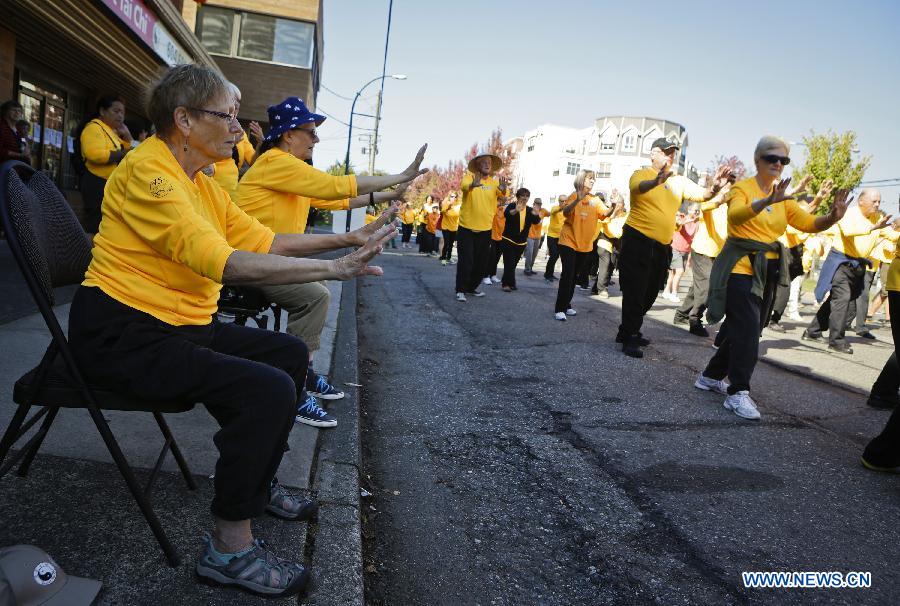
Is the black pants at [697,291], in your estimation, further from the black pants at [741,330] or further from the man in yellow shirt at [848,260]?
the black pants at [741,330]

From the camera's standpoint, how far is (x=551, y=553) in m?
2.64

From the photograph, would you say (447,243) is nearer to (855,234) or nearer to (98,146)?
(855,234)

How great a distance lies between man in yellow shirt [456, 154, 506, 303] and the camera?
32.1ft

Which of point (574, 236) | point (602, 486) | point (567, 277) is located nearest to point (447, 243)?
point (574, 236)

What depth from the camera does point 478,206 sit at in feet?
32.4

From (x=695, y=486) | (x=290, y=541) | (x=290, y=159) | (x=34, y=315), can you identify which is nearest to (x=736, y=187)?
(x=695, y=486)

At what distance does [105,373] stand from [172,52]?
11.4 metres

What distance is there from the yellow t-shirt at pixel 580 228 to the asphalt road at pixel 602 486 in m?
3.82

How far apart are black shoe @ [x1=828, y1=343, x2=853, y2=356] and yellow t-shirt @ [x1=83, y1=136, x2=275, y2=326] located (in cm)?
879

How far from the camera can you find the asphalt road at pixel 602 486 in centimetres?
250

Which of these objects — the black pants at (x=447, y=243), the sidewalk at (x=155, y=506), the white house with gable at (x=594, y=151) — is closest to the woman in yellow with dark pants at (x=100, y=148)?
the sidewalk at (x=155, y=506)

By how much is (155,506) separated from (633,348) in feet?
17.0

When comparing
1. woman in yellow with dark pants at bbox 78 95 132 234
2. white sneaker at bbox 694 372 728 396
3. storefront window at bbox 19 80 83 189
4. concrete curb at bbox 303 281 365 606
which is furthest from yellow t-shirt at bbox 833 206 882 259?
storefront window at bbox 19 80 83 189

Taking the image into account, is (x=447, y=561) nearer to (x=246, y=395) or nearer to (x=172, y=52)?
(x=246, y=395)
